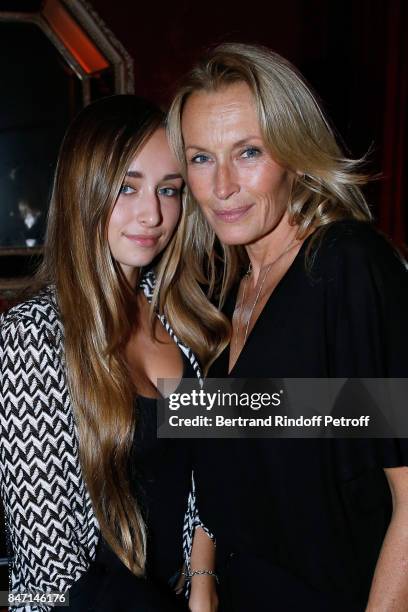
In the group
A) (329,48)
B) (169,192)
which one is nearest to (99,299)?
(169,192)

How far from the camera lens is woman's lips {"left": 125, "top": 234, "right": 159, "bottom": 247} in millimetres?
1734

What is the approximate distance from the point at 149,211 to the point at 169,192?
0.38ft

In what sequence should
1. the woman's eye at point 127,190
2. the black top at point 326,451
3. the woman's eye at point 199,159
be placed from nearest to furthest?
the black top at point 326,451, the woman's eye at point 199,159, the woman's eye at point 127,190

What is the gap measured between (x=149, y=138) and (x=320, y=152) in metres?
0.46

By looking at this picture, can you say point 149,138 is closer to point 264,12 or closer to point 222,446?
point 222,446

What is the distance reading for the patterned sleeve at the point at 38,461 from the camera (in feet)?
4.76

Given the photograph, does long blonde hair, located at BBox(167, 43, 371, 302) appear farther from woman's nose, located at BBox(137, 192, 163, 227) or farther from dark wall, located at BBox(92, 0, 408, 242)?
dark wall, located at BBox(92, 0, 408, 242)

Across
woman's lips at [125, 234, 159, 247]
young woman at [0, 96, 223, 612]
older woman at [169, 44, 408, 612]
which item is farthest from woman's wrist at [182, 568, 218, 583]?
woman's lips at [125, 234, 159, 247]

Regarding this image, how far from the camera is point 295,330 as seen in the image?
52.7 inches

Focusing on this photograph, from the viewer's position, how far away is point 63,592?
146 cm

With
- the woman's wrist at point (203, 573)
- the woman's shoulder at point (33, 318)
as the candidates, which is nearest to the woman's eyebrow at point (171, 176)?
the woman's shoulder at point (33, 318)

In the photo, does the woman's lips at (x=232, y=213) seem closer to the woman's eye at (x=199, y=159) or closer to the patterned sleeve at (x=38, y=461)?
the woman's eye at (x=199, y=159)

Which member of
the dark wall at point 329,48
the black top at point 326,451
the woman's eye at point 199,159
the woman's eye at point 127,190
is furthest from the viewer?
the dark wall at point 329,48

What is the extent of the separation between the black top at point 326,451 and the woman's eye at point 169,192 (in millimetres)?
530
